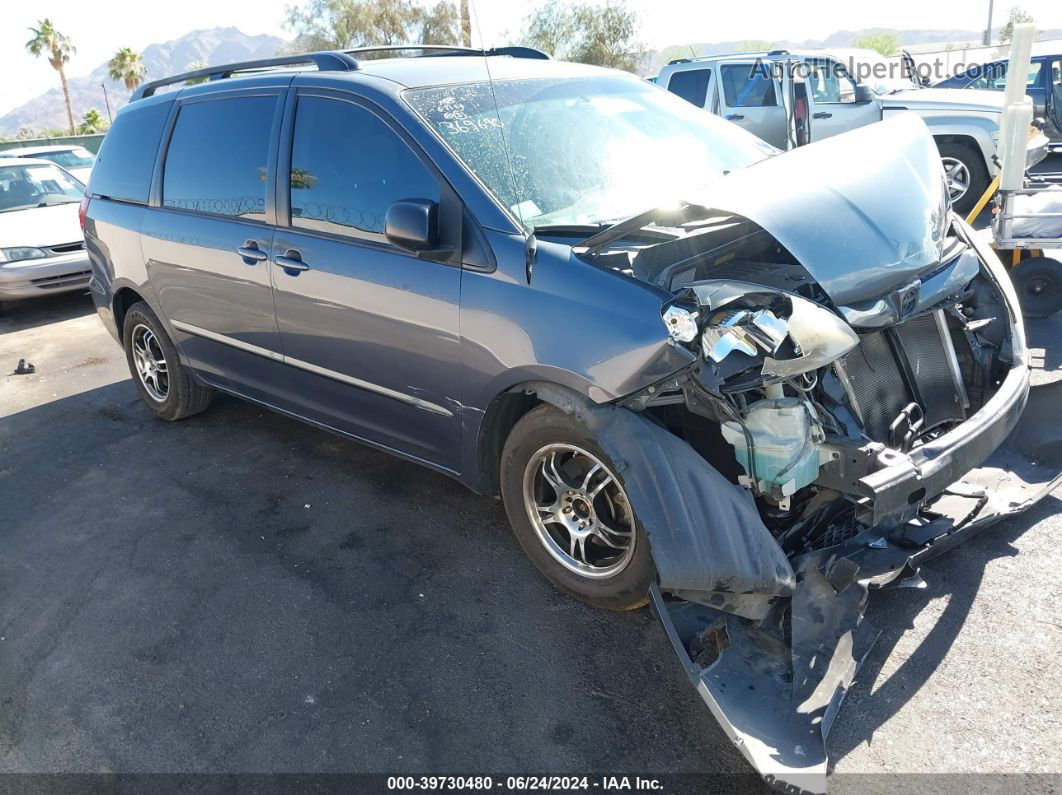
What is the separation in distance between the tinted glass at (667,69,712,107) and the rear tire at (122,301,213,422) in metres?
8.94

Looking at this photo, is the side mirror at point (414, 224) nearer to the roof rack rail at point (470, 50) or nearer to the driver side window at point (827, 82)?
the roof rack rail at point (470, 50)

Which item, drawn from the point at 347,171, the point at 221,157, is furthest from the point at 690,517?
the point at 221,157

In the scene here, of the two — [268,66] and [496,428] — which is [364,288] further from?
[268,66]

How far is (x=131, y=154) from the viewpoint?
199 inches

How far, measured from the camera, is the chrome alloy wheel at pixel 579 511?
3.07 m

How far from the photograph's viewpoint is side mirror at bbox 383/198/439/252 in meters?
3.11

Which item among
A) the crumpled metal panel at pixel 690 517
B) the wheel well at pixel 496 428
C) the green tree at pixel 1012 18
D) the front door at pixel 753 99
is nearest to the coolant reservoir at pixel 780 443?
the crumpled metal panel at pixel 690 517

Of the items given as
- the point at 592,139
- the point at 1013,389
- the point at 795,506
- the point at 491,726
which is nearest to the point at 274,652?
the point at 491,726

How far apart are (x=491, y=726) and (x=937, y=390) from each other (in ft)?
7.19

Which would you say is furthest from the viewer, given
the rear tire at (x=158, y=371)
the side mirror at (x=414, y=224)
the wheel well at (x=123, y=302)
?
the wheel well at (x=123, y=302)

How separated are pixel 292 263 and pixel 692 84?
982 centimetres

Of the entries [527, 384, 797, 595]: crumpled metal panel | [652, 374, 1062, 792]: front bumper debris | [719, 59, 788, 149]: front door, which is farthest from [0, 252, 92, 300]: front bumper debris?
[719, 59, 788, 149]: front door

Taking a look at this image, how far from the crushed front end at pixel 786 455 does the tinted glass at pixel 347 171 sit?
1.05 metres

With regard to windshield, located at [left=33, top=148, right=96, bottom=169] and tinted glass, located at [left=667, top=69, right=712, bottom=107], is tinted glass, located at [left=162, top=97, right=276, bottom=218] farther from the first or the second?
windshield, located at [left=33, top=148, right=96, bottom=169]
